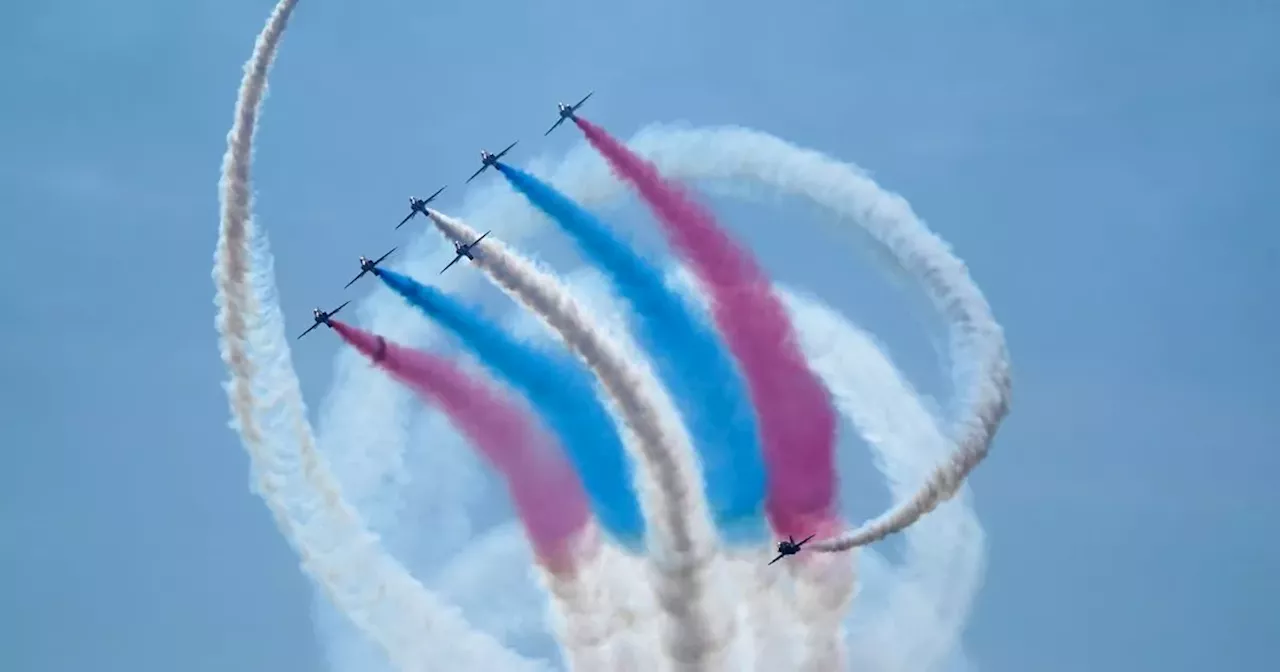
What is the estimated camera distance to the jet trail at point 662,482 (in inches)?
2165

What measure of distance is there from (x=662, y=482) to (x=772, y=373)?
4.83 m

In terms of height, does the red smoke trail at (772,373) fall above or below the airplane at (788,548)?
above

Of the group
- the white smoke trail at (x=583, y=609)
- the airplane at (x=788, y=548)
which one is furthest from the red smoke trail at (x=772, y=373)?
the white smoke trail at (x=583, y=609)

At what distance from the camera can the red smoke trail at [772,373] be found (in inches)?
2245

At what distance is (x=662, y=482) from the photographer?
55156 mm

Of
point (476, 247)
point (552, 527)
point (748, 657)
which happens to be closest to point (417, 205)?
point (476, 247)

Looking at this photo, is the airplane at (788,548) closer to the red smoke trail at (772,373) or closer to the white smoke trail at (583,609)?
the red smoke trail at (772,373)

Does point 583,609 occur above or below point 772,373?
below

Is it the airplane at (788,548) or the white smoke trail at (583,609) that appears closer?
the airplane at (788,548)

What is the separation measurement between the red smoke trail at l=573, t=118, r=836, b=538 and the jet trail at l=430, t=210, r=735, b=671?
2584mm

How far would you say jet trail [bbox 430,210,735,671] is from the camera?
55.0 meters

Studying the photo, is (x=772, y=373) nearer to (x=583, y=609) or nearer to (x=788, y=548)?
(x=788, y=548)

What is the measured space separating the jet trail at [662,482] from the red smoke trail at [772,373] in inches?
102

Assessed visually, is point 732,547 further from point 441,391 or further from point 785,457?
point 441,391
